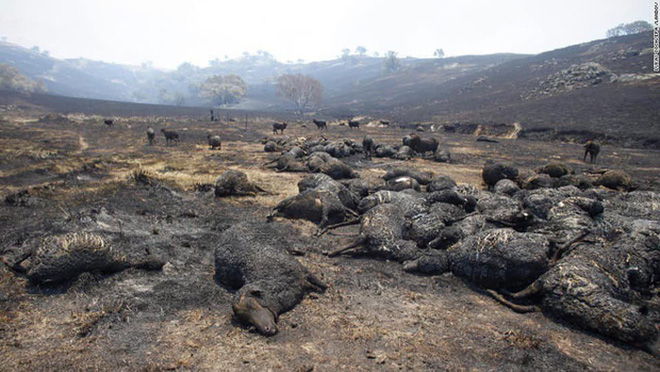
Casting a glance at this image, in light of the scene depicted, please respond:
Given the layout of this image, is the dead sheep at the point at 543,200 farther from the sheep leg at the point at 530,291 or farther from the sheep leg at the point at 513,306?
the sheep leg at the point at 513,306

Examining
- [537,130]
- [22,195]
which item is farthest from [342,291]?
[537,130]

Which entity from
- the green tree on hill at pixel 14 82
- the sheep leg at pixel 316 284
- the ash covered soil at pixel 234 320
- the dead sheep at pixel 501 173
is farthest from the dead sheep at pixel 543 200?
the green tree on hill at pixel 14 82

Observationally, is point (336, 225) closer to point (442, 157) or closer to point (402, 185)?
point (402, 185)

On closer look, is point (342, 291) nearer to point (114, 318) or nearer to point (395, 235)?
point (395, 235)

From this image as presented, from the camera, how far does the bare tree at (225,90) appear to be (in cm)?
13838

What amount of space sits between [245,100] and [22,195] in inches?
5737

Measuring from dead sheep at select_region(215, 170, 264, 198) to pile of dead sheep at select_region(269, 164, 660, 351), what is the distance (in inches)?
122

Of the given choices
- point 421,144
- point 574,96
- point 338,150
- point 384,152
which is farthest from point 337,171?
point 574,96

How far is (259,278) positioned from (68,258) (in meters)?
4.01

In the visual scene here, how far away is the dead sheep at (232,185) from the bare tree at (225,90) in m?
135

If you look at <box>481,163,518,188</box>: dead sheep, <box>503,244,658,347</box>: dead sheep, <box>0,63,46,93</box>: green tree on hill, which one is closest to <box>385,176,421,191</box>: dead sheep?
<box>481,163,518,188</box>: dead sheep

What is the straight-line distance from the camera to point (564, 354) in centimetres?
539

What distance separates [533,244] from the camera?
7.18m

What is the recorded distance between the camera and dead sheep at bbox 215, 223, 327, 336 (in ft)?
19.2
